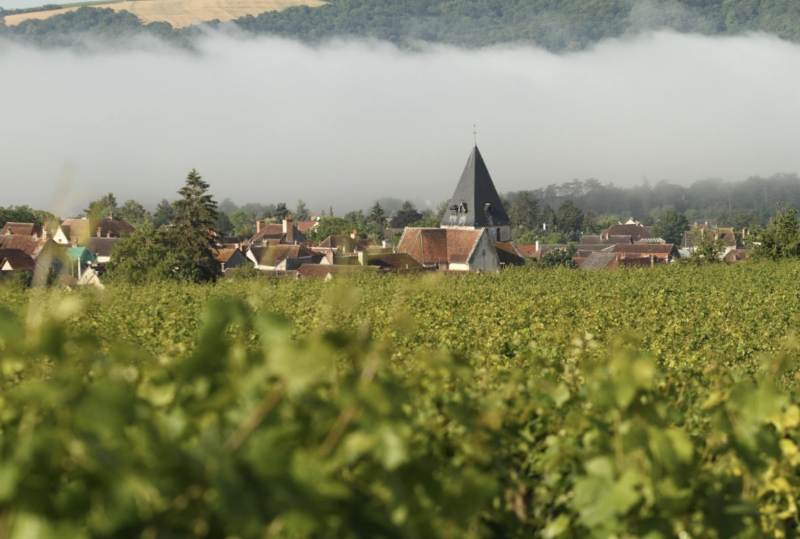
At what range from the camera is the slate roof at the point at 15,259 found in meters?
50.7

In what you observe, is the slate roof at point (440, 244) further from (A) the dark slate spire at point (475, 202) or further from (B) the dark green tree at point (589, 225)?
(B) the dark green tree at point (589, 225)

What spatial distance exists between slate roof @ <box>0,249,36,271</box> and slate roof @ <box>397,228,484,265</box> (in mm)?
24438

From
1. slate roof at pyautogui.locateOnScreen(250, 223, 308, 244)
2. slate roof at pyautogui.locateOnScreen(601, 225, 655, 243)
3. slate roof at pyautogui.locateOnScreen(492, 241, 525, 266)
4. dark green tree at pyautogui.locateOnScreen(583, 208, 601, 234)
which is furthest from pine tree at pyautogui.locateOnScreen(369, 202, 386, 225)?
slate roof at pyautogui.locateOnScreen(492, 241, 525, 266)

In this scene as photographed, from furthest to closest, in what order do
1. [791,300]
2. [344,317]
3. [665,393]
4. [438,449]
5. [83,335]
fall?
[791,300] < [344,317] < [665,393] < [438,449] < [83,335]

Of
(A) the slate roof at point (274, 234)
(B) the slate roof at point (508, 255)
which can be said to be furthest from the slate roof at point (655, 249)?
(A) the slate roof at point (274, 234)

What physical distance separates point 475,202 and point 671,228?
387 feet

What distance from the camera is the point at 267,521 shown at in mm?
1431

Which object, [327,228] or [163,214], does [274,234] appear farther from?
[163,214]

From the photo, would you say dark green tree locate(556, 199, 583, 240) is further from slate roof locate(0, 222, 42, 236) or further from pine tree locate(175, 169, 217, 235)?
pine tree locate(175, 169, 217, 235)

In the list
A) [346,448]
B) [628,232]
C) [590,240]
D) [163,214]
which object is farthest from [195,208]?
[628,232]

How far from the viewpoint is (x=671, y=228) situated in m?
186

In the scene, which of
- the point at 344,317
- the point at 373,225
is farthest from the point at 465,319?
the point at 373,225

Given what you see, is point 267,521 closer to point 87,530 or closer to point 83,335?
point 87,530

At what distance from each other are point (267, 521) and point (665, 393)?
8.69 ft
